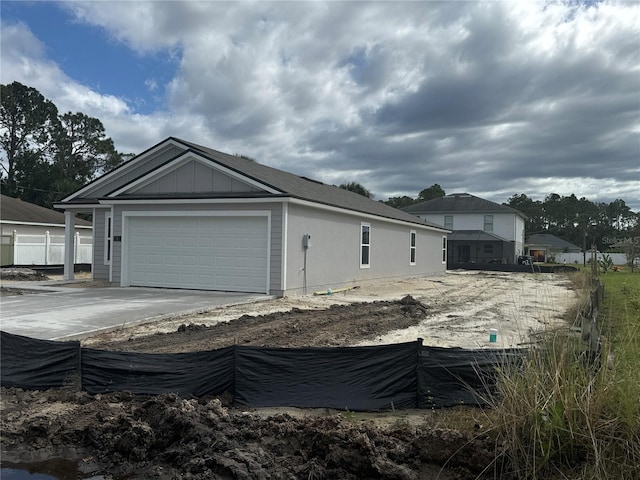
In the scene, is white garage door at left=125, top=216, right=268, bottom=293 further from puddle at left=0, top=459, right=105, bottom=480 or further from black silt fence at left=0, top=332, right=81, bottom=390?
puddle at left=0, top=459, right=105, bottom=480

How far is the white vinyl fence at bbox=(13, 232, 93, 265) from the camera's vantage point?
2631 cm

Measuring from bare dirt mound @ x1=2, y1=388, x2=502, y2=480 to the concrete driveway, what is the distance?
3965 mm

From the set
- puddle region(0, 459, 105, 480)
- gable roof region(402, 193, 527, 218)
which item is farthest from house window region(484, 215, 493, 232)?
puddle region(0, 459, 105, 480)

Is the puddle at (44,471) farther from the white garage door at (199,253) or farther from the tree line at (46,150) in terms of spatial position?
the tree line at (46,150)

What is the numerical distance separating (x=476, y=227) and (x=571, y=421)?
162ft

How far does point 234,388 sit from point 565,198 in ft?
342

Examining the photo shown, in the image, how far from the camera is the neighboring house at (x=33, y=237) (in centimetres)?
2609

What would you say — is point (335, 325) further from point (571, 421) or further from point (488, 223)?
point (488, 223)

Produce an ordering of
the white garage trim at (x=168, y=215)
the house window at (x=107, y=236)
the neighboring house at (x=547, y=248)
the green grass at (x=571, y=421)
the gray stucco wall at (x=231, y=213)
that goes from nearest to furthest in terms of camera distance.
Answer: the green grass at (x=571, y=421), the gray stucco wall at (x=231, y=213), the white garage trim at (x=168, y=215), the house window at (x=107, y=236), the neighboring house at (x=547, y=248)

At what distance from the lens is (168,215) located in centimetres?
1614

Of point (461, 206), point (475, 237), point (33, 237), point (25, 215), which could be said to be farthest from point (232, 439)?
point (461, 206)

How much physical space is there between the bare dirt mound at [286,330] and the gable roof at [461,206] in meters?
40.6

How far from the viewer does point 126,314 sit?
1080 cm

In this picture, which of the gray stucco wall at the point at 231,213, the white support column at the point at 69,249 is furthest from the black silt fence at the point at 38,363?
the white support column at the point at 69,249
